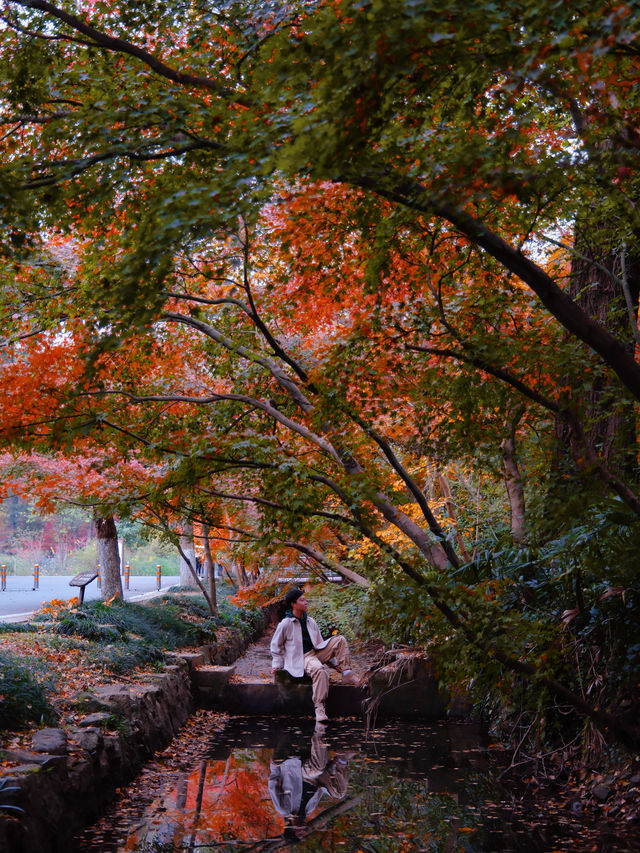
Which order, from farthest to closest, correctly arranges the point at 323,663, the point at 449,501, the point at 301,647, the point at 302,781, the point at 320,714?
the point at 449,501
the point at 323,663
the point at 301,647
the point at 320,714
the point at 302,781

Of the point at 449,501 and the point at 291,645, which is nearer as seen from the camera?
the point at 291,645

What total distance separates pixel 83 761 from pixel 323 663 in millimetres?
5032

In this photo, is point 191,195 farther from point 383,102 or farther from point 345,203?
→ point 345,203

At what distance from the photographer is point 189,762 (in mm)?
7184

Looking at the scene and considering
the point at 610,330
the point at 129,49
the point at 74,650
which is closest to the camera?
the point at 129,49

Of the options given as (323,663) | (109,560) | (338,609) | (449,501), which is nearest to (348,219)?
(323,663)

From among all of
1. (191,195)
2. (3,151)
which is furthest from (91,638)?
(191,195)

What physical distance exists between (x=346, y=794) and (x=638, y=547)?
303cm

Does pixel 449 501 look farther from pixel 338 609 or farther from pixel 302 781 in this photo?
pixel 302 781

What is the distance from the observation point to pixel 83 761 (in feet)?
17.0

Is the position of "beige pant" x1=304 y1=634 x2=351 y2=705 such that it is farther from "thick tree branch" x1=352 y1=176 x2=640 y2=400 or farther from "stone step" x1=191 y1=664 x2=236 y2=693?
"thick tree branch" x1=352 y1=176 x2=640 y2=400

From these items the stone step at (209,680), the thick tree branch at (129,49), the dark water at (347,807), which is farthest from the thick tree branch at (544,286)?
the stone step at (209,680)

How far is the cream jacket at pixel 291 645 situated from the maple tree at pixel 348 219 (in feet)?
6.97

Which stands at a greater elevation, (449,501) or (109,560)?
(449,501)
